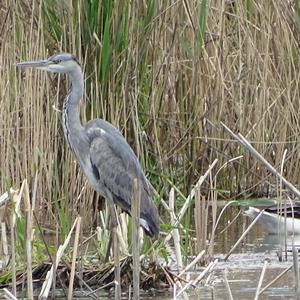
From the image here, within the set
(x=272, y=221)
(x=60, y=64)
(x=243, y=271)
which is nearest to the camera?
(x=243, y=271)

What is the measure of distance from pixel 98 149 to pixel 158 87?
4.56ft

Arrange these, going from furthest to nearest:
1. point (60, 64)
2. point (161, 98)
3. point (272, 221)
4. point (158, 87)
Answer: point (161, 98), point (158, 87), point (272, 221), point (60, 64)

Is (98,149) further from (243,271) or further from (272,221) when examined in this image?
(272,221)

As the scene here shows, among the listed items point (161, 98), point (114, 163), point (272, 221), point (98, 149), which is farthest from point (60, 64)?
point (272, 221)

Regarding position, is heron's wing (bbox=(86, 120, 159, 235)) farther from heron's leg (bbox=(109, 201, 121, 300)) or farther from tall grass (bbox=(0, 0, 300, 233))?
tall grass (bbox=(0, 0, 300, 233))

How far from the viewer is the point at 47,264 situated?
588 cm

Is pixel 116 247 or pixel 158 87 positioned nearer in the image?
pixel 116 247

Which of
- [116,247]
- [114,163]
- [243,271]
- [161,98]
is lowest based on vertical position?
[243,271]

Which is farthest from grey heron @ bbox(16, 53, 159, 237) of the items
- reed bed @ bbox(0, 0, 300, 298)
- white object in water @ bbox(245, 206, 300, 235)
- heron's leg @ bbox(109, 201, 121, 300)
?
white object in water @ bbox(245, 206, 300, 235)

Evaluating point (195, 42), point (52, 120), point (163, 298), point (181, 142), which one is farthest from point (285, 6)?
point (163, 298)

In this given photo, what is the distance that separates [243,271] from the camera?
643 centimetres

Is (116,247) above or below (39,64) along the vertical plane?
below

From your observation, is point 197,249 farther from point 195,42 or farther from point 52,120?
point 195,42

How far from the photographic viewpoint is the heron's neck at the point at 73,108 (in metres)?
6.62
